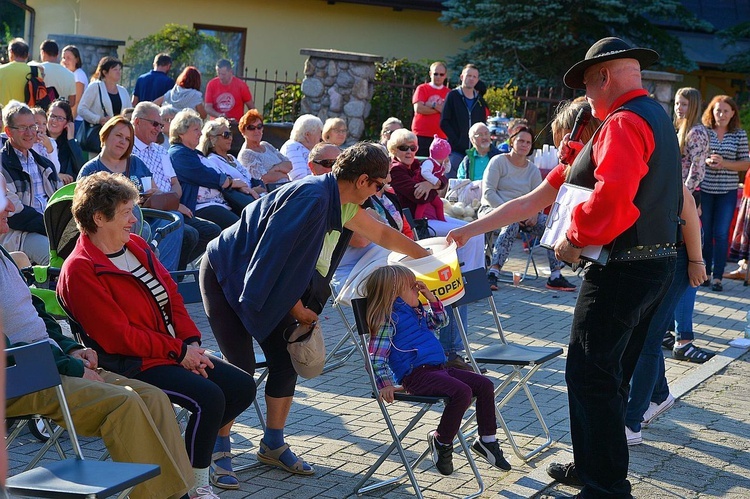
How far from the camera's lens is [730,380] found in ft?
24.8

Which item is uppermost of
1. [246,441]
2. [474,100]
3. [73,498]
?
[474,100]

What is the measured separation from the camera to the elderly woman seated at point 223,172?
8922 millimetres

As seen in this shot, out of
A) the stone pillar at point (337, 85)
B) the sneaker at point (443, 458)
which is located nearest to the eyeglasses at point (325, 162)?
the sneaker at point (443, 458)

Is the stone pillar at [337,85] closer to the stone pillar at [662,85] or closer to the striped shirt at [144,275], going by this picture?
the stone pillar at [662,85]

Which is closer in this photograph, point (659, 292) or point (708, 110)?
point (659, 292)

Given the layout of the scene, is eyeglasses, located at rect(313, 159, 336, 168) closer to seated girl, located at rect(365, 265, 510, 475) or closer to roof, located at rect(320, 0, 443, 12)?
seated girl, located at rect(365, 265, 510, 475)

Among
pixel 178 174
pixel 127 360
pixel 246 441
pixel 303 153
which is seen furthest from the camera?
pixel 303 153

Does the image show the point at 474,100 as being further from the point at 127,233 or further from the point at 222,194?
the point at 127,233

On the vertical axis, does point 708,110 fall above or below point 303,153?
above

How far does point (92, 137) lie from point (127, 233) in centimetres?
647

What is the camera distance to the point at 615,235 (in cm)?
424

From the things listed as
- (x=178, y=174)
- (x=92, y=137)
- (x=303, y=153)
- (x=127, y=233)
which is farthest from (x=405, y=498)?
(x=92, y=137)

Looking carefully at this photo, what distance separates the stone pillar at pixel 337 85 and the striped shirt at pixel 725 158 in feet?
20.0

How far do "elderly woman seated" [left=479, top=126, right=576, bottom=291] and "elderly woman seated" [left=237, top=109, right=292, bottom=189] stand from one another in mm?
2084
